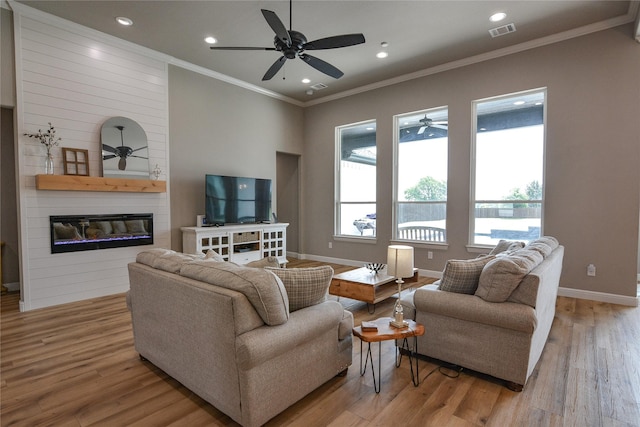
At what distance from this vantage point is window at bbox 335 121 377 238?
6.49 m

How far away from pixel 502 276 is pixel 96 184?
185 inches

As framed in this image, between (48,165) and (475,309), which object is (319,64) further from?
(48,165)

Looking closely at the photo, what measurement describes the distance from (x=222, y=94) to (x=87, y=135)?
2.32m

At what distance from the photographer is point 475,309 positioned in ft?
7.54

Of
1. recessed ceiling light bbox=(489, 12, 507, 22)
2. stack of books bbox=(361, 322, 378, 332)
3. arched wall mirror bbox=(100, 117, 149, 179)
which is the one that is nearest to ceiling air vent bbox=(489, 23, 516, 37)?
recessed ceiling light bbox=(489, 12, 507, 22)

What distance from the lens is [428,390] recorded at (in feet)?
7.33

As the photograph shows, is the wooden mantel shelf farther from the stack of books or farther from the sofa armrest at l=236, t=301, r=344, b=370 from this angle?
the stack of books

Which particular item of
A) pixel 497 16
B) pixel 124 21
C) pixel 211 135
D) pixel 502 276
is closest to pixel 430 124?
pixel 497 16

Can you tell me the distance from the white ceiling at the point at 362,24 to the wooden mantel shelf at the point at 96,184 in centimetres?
195

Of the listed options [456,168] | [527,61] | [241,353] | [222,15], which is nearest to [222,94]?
[222,15]

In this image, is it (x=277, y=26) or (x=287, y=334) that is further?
(x=277, y=26)

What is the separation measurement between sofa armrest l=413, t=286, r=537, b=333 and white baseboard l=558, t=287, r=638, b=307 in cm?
301

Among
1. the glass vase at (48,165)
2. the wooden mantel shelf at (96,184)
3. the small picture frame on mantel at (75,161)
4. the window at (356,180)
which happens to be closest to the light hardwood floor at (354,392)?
the wooden mantel shelf at (96,184)

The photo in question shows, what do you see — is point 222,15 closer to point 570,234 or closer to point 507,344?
point 507,344
